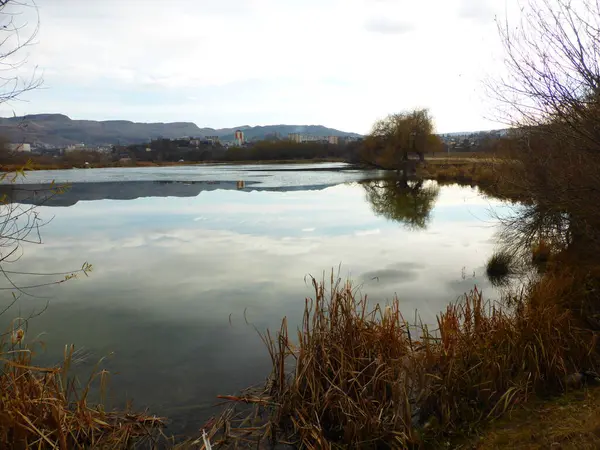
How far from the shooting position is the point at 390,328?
479cm

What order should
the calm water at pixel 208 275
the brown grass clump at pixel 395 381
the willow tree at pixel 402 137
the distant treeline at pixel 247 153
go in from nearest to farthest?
the brown grass clump at pixel 395 381, the calm water at pixel 208 275, the willow tree at pixel 402 137, the distant treeline at pixel 247 153

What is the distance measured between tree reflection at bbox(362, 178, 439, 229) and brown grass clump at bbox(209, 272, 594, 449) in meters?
10.8

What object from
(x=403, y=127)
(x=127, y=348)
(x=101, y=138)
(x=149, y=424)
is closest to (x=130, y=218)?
(x=127, y=348)

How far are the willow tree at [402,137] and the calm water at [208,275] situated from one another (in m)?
26.6

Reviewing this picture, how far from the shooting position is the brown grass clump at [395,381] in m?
4.02

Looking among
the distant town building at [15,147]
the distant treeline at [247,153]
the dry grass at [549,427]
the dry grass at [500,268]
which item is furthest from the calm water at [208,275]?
the distant treeline at [247,153]

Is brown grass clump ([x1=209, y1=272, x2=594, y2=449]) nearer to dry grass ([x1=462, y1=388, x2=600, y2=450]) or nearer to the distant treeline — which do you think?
dry grass ([x1=462, y1=388, x2=600, y2=450])

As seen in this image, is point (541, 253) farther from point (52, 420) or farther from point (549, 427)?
point (52, 420)

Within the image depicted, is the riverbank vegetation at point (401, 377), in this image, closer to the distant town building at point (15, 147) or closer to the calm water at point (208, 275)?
the calm water at point (208, 275)

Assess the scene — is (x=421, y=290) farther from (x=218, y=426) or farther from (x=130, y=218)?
(x=130, y=218)

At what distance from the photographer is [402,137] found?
45562 mm

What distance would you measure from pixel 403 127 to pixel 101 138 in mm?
138768

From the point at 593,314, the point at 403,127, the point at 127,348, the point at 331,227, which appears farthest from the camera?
the point at 403,127

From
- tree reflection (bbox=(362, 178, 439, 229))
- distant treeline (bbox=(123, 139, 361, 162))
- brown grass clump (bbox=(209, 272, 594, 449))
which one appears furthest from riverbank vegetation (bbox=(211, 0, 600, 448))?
distant treeline (bbox=(123, 139, 361, 162))
